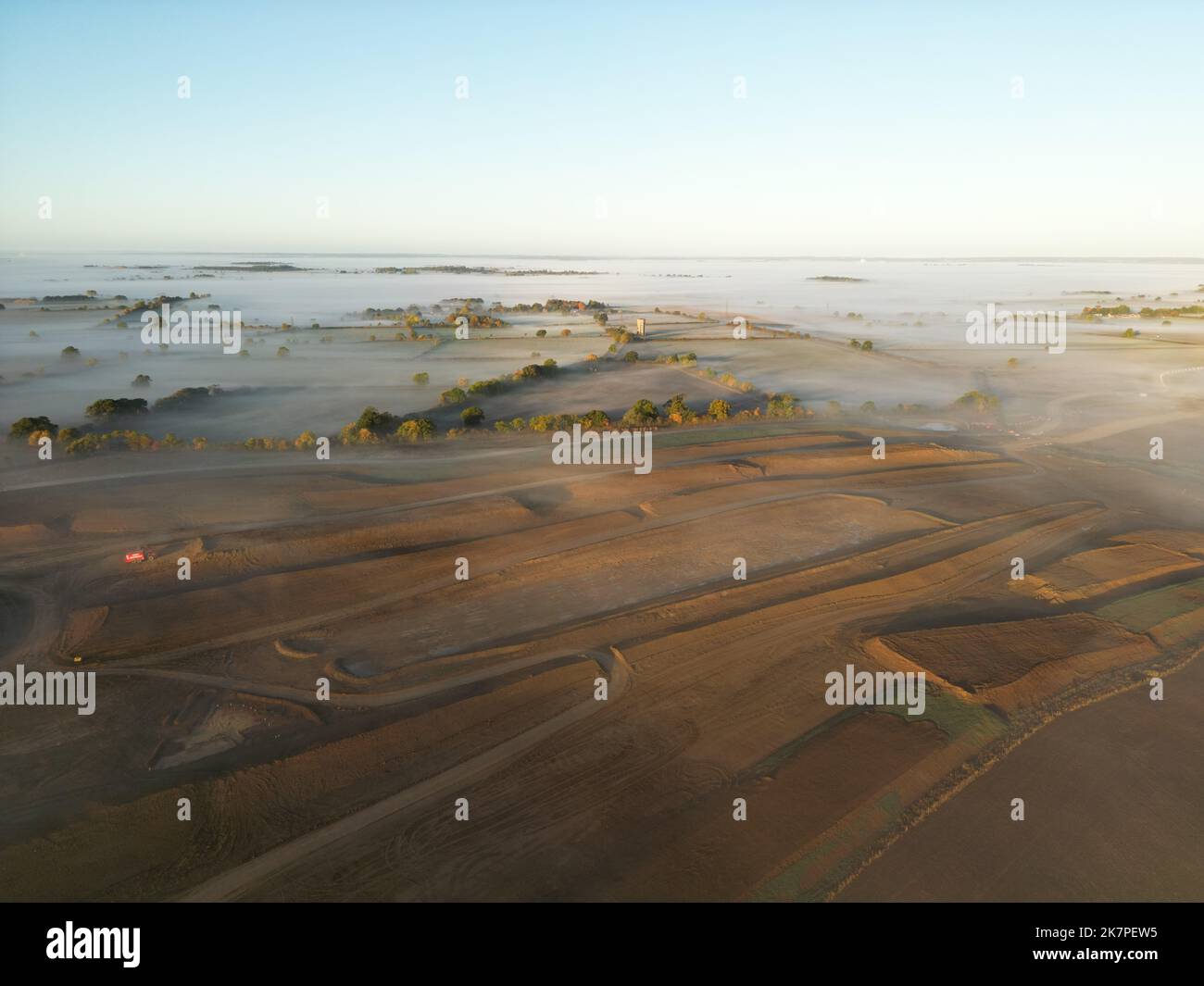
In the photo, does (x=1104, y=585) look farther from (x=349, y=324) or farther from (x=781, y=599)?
(x=349, y=324)

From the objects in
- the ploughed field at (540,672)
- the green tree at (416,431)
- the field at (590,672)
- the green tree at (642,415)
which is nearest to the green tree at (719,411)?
the green tree at (642,415)

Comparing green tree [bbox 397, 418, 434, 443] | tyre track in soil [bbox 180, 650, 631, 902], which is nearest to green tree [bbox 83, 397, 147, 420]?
green tree [bbox 397, 418, 434, 443]

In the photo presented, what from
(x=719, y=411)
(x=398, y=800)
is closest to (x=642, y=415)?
(x=719, y=411)

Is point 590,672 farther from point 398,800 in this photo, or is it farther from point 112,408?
point 112,408

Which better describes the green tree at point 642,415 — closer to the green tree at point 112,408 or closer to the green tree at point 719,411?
the green tree at point 719,411

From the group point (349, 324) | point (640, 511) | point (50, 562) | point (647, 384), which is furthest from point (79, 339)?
point (640, 511)

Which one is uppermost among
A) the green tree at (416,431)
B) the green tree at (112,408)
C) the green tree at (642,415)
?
the green tree at (112,408)

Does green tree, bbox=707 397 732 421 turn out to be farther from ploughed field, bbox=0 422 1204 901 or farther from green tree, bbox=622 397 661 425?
ploughed field, bbox=0 422 1204 901

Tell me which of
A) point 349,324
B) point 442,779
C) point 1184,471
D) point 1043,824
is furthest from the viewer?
point 349,324
